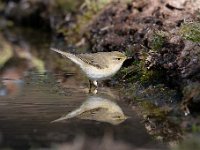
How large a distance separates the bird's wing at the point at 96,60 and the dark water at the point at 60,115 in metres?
0.47

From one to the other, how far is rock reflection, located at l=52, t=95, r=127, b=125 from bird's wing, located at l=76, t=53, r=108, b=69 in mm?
634

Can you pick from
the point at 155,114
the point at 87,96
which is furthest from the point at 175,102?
the point at 87,96

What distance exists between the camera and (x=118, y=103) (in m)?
9.45

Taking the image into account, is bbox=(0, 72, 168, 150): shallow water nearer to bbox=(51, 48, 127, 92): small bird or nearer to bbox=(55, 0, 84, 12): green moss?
bbox=(51, 48, 127, 92): small bird

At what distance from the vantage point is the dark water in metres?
6.82

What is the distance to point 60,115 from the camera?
852 cm

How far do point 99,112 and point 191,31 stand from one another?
6.63 feet

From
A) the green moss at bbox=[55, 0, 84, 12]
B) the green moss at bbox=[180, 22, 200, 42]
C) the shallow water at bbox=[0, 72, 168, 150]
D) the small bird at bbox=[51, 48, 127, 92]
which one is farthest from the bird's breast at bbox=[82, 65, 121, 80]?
the green moss at bbox=[55, 0, 84, 12]

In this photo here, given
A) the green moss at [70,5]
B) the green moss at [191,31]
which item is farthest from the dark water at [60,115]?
the green moss at [70,5]

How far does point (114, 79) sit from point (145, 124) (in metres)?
3.87

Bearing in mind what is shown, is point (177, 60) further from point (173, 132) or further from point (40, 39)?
point (40, 39)

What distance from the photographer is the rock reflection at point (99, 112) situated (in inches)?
325

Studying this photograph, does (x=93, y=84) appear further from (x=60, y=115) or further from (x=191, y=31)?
(x=60, y=115)

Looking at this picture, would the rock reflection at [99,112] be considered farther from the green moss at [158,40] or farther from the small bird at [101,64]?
the green moss at [158,40]
